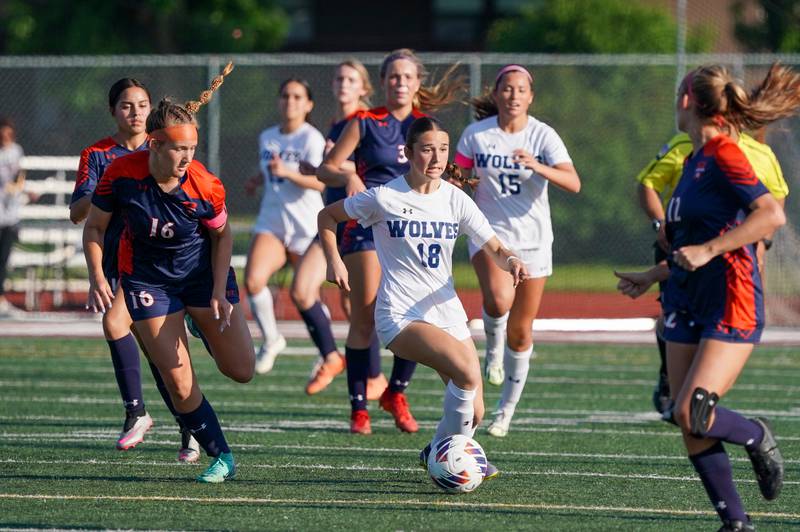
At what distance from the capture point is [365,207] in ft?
21.7

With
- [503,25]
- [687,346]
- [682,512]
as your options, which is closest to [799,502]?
[682,512]

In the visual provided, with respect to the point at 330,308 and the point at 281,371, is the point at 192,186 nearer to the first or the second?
the point at 281,371

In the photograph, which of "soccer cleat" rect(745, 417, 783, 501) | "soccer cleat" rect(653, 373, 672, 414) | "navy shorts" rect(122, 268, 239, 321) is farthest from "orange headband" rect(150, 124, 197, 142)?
"soccer cleat" rect(653, 373, 672, 414)

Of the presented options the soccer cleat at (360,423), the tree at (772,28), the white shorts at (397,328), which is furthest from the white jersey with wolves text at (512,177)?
the tree at (772,28)

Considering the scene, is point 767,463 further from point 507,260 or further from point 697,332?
point 507,260

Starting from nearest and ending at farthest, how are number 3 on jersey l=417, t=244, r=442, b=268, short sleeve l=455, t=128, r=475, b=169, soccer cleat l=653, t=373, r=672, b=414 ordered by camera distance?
number 3 on jersey l=417, t=244, r=442, b=268, short sleeve l=455, t=128, r=475, b=169, soccer cleat l=653, t=373, r=672, b=414

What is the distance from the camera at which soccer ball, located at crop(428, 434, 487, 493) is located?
6.09 meters

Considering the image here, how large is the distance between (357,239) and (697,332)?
10.1ft

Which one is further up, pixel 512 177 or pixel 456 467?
pixel 512 177

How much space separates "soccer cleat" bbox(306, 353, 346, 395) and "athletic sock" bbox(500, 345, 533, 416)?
1833 millimetres

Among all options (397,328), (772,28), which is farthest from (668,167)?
(772,28)

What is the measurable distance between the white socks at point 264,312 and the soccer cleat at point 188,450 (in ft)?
12.1

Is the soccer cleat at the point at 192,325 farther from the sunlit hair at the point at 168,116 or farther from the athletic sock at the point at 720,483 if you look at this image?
the athletic sock at the point at 720,483

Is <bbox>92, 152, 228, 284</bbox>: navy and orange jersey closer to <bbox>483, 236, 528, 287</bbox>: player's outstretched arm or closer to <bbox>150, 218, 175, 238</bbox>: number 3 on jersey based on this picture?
<bbox>150, 218, 175, 238</bbox>: number 3 on jersey
